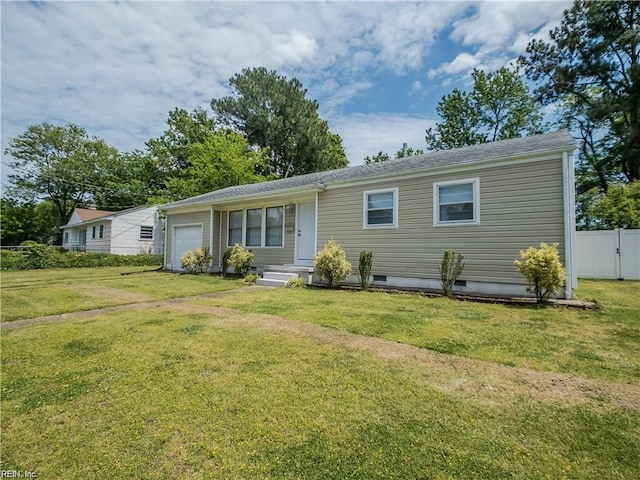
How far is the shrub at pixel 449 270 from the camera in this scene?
7.45 metres

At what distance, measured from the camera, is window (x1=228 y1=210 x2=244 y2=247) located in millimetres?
13414

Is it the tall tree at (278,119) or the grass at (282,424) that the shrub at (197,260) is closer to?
the grass at (282,424)

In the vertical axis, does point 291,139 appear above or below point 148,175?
above

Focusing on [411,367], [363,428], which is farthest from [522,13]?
[363,428]

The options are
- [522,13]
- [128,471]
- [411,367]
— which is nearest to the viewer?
[128,471]

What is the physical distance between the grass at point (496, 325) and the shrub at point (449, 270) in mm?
633

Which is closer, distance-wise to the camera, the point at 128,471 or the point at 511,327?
the point at 128,471

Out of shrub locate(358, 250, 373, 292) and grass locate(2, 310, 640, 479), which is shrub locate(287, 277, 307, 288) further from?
grass locate(2, 310, 640, 479)

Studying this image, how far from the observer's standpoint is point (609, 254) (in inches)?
419

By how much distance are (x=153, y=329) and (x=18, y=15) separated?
8.51 meters

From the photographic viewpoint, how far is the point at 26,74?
465 inches

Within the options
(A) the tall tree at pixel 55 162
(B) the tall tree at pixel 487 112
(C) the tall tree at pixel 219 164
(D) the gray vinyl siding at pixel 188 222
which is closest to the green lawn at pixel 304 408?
(D) the gray vinyl siding at pixel 188 222

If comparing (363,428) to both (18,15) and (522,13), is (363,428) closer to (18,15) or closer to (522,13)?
(18,15)

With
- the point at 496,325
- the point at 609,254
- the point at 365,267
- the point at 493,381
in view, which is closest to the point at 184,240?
the point at 365,267
